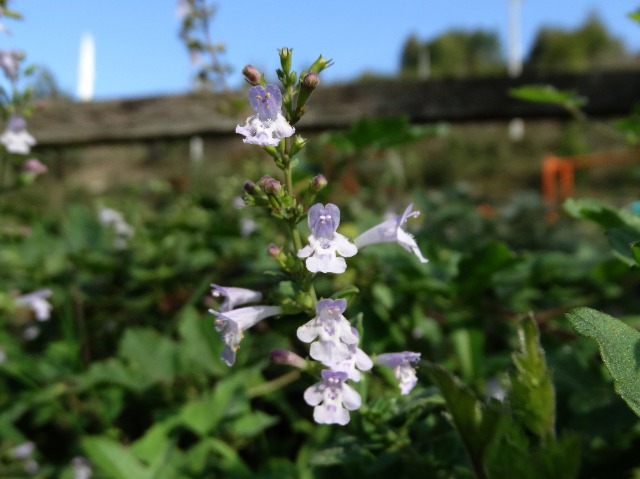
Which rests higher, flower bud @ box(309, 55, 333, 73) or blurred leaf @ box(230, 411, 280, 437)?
flower bud @ box(309, 55, 333, 73)

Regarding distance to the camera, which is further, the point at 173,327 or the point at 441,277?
the point at 173,327

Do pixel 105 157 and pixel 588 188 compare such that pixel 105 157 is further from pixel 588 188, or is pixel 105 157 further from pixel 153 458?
pixel 153 458

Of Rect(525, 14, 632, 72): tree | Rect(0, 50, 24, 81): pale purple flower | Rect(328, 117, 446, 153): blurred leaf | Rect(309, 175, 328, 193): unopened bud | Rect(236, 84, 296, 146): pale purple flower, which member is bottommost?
Rect(309, 175, 328, 193): unopened bud

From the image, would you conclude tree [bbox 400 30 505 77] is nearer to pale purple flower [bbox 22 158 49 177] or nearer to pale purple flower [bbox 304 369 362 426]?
pale purple flower [bbox 22 158 49 177]

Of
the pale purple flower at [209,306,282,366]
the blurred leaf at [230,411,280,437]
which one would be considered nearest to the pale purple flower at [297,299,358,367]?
the pale purple flower at [209,306,282,366]

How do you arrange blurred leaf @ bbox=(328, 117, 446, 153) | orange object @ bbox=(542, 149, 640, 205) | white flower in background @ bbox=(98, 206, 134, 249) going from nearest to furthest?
1. blurred leaf @ bbox=(328, 117, 446, 153)
2. white flower in background @ bbox=(98, 206, 134, 249)
3. orange object @ bbox=(542, 149, 640, 205)

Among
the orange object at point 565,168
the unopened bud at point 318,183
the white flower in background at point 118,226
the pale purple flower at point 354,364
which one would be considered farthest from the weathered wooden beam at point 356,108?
the pale purple flower at point 354,364

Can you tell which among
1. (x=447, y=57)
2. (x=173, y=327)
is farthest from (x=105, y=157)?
(x=447, y=57)

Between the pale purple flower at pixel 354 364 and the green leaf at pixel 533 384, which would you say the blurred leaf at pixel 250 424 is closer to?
the pale purple flower at pixel 354 364
